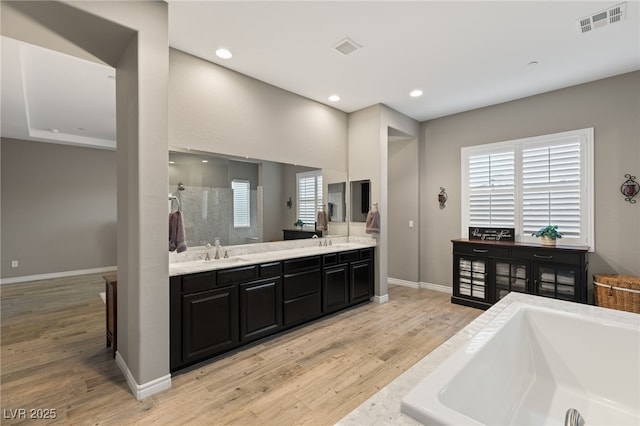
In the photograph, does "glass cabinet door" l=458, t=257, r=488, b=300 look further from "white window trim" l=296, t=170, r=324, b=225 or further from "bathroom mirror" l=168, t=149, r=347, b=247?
"bathroom mirror" l=168, t=149, r=347, b=247

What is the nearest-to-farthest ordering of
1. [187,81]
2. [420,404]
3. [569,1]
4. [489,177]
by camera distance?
[420,404] → [569,1] → [187,81] → [489,177]

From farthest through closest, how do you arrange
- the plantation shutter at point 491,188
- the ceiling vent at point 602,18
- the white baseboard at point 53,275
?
the white baseboard at point 53,275, the plantation shutter at point 491,188, the ceiling vent at point 602,18

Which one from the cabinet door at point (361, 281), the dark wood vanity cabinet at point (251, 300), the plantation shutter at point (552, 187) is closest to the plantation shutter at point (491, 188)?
the plantation shutter at point (552, 187)

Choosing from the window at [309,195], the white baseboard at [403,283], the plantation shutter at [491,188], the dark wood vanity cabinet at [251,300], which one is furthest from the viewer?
the white baseboard at [403,283]

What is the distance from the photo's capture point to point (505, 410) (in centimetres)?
168

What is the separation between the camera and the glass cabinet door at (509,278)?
12.5ft

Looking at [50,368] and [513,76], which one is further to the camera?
[513,76]

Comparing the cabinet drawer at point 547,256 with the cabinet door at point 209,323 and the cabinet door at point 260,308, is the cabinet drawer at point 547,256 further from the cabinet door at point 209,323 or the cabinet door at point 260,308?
the cabinet door at point 209,323

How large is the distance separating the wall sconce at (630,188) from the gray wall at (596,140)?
0.15 feet

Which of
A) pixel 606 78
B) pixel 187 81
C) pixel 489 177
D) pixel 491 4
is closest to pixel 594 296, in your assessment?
pixel 489 177

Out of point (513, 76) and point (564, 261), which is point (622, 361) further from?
point (513, 76)

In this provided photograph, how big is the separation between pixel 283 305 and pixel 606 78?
15.6 feet

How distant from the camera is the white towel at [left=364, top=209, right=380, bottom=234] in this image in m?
4.35

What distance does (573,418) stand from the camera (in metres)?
1.71
